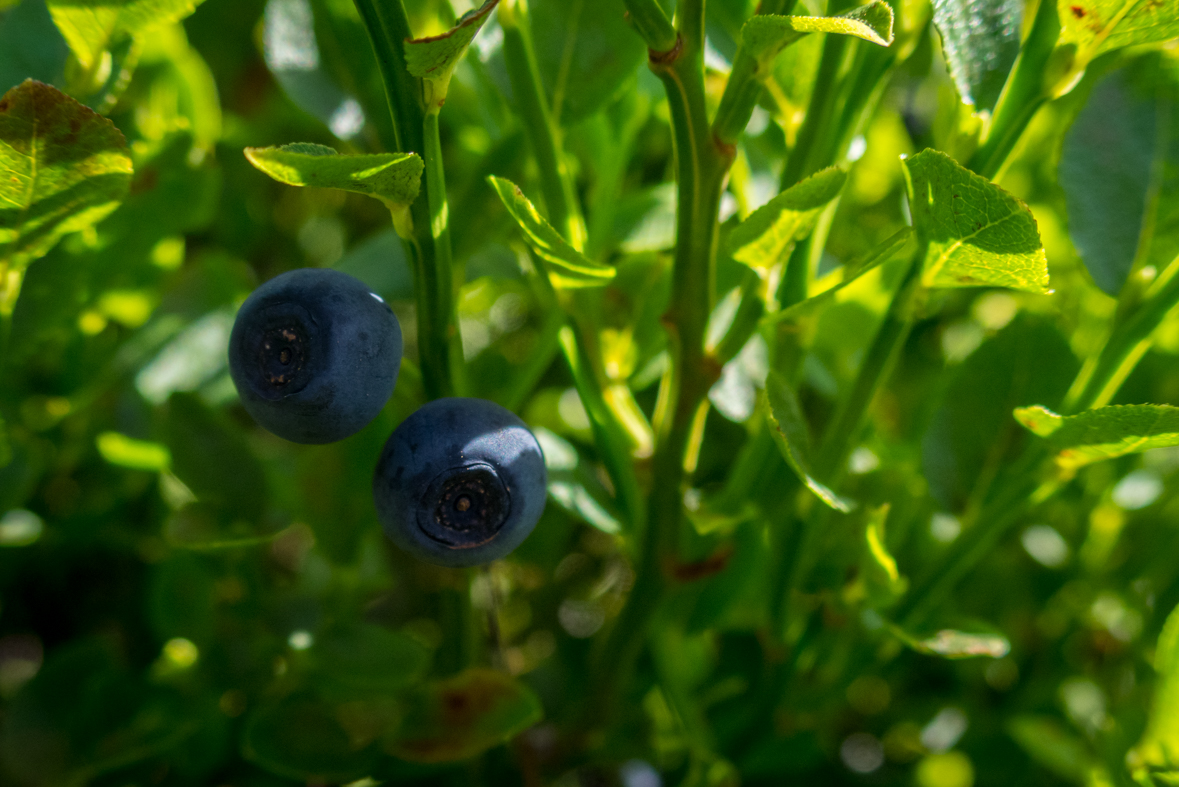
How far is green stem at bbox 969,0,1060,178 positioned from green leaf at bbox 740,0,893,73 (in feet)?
0.42

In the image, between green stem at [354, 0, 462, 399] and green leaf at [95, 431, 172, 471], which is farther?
green leaf at [95, 431, 172, 471]

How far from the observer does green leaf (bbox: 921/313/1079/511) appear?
1.76ft

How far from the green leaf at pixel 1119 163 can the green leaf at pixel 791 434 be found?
0.20 m

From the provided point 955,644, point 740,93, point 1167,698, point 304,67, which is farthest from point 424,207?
point 1167,698

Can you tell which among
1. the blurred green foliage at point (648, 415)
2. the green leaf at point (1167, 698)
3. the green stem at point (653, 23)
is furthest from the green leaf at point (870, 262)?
the green leaf at point (1167, 698)

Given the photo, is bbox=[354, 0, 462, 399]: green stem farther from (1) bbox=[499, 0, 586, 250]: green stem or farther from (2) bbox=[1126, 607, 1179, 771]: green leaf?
(2) bbox=[1126, 607, 1179, 771]: green leaf

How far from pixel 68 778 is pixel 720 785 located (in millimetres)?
433

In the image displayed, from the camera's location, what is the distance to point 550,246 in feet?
1.28

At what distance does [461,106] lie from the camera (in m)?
0.65

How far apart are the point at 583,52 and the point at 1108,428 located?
1.05ft

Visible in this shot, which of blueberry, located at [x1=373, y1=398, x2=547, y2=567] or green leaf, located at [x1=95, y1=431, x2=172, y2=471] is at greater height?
blueberry, located at [x1=373, y1=398, x2=547, y2=567]

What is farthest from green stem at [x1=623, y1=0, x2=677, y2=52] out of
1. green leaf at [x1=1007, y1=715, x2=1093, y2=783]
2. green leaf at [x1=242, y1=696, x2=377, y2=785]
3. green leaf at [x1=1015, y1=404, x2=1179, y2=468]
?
green leaf at [x1=1007, y1=715, x2=1093, y2=783]

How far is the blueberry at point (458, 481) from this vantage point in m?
0.40

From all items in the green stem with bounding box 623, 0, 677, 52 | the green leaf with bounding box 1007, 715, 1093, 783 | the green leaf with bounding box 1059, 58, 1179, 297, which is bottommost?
the green leaf with bounding box 1007, 715, 1093, 783
